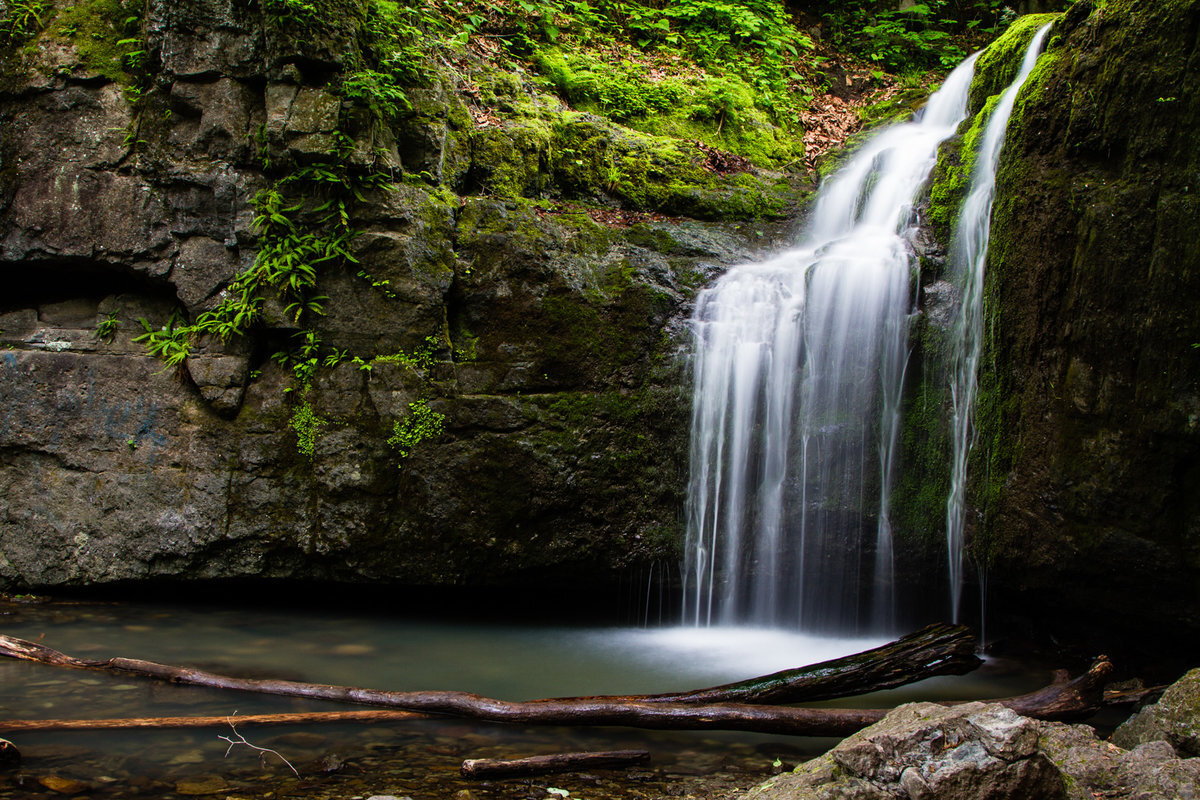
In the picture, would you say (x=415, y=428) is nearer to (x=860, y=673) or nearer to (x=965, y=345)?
(x=860, y=673)

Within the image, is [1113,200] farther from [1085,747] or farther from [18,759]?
[18,759]

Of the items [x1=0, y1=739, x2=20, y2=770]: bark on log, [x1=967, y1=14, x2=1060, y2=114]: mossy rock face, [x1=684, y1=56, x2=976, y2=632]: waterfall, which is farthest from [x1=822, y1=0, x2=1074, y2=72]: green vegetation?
[x1=0, y1=739, x2=20, y2=770]: bark on log

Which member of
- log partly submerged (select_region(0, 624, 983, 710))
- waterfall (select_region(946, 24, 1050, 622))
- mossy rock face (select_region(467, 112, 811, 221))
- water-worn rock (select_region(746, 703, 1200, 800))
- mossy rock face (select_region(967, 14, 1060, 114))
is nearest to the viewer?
water-worn rock (select_region(746, 703, 1200, 800))

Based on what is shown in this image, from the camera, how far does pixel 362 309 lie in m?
5.96

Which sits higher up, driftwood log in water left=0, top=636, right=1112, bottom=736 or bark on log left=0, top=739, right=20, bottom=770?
driftwood log in water left=0, top=636, right=1112, bottom=736

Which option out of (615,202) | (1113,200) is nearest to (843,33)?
(615,202)

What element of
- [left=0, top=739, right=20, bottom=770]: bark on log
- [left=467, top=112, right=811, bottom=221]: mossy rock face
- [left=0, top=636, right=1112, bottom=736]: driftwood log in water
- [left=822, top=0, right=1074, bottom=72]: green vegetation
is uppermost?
[left=822, top=0, right=1074, bottom=72]: green vegetation

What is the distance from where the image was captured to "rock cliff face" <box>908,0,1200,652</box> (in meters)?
4.18

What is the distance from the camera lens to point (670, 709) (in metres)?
3.68

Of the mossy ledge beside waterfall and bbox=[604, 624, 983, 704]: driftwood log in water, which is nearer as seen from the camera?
bbox=[604, 624, 983, 704]: driftwood log in water

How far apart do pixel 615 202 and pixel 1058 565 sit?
17.2 ft

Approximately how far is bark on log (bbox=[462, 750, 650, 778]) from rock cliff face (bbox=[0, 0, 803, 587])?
2.56 m

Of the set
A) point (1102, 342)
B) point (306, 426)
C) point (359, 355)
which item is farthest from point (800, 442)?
point (306, 426)

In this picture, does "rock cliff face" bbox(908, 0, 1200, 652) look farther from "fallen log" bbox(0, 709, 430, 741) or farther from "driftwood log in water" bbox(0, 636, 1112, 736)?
"fallen log" bbox(0, 709, 430, 741)
